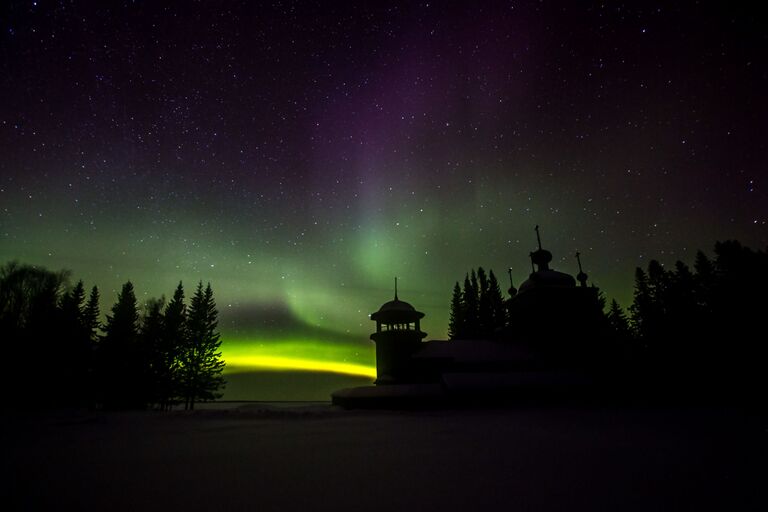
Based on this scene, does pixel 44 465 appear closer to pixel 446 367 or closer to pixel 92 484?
pixel 92 484

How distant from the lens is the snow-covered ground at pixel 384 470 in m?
4.30

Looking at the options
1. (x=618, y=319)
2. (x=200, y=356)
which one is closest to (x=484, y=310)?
(x=618, y=319)

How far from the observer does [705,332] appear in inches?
1143

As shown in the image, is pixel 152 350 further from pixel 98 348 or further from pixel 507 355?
pixel 507 355

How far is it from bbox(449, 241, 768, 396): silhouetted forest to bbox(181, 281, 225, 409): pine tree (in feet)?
105

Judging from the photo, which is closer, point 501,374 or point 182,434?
point 182,434

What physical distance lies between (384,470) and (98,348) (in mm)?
38948

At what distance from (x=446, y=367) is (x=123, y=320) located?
1357 inches

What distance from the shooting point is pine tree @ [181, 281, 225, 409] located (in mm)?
33125

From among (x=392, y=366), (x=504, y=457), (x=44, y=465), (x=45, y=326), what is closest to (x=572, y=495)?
(x=504, y=457)

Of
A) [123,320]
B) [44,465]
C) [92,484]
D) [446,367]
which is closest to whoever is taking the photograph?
[92,484]

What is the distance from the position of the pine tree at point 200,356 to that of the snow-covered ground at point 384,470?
25937 mm

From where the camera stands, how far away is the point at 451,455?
6.77m

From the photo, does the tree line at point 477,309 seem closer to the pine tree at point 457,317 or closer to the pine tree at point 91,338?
the pine tree at point 457,317
